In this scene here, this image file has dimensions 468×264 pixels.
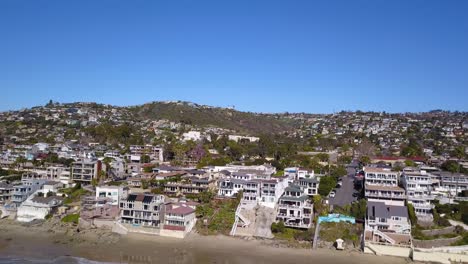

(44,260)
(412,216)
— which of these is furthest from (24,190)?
(412,216)

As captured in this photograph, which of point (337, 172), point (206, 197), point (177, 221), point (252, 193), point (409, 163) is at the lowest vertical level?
point (177, 221)

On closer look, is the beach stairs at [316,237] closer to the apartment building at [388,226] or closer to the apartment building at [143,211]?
the apartment building at [388,226]

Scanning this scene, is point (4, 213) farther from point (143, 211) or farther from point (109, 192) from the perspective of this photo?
point (143, 211)

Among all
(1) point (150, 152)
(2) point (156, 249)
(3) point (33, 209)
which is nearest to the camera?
(2) point (156, 249)

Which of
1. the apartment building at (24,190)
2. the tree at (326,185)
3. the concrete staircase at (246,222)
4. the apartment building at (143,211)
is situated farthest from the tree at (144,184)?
the tree at (326,185)

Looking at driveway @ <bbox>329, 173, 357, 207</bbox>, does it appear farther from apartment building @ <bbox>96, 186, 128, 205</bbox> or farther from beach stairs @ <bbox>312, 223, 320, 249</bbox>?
apartment building @ <bbox>96, 186, 128, 205</bbox>

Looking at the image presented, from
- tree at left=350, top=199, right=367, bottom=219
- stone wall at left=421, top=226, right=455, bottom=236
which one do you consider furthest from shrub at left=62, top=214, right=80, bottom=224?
stone wall at left=421, top=226, right=455, bottom=236

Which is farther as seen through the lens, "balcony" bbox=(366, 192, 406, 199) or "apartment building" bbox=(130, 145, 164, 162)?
"apartment building" bbox=(130, 145, 164, 162)
